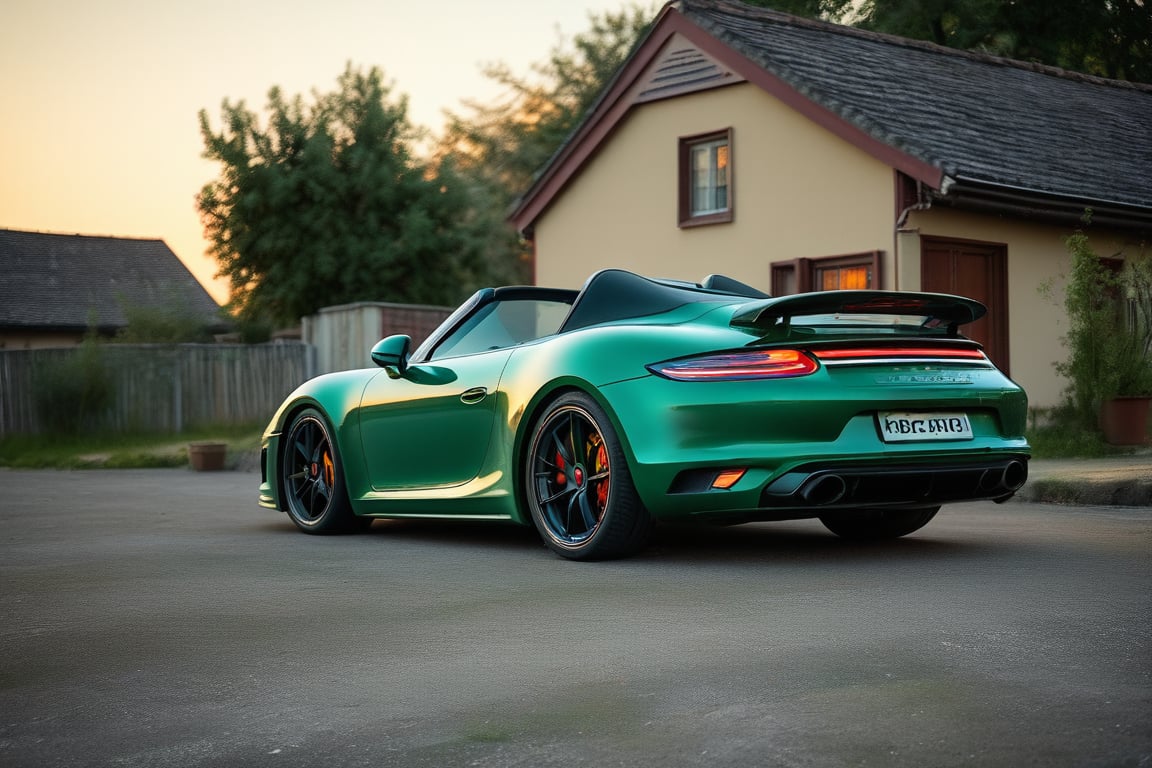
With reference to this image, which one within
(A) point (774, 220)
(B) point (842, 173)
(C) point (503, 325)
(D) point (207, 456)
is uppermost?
(B) point (842, 173)

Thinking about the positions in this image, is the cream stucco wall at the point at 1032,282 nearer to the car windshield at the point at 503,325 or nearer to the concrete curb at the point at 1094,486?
the concrete curb at the point at 1094,486

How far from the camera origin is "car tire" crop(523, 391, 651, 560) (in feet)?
20.5

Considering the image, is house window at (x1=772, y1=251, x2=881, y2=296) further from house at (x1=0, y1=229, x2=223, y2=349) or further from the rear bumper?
house at (x1=0, y1=229, x2=223, y2=349)

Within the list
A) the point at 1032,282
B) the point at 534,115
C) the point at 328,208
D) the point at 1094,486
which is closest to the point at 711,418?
the point at 1094,486

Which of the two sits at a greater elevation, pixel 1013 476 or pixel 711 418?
pixel 711 418

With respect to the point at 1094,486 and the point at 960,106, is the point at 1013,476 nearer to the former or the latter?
the point at 1094,486

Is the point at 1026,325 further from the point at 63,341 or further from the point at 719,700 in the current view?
the point at 63,341

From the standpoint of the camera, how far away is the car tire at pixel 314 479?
827 centimetres

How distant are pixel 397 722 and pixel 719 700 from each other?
0.80 metres

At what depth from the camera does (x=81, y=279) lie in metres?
53.5

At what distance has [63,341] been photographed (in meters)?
50.8

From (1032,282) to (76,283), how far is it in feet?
140

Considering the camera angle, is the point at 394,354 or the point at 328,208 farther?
the point at 328,208

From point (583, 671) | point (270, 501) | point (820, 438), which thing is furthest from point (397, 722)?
point (270, 501)
